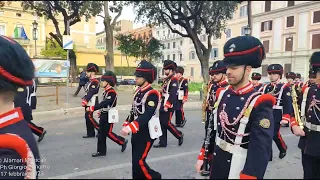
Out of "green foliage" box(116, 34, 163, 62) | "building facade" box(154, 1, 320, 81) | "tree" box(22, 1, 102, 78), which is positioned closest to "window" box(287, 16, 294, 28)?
"building facade" box(154, 1, 320, 81)

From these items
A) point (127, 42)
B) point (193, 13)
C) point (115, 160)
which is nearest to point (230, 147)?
point (115, 160)

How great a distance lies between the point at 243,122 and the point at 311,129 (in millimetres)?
1898

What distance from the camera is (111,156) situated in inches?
250

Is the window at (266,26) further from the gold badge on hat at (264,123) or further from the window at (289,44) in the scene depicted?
the gold badge on hat at (264,123)

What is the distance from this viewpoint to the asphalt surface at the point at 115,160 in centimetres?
525

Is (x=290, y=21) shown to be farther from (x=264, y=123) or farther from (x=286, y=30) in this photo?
(x=264, y=123)

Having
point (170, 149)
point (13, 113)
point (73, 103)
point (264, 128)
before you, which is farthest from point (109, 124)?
point (73, 103)

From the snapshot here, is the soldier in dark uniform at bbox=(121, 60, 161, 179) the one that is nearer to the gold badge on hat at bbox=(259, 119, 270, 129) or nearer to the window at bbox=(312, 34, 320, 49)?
the gold badge on hat at bbox=(259, 119, 270, 129)

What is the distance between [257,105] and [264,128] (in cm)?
23

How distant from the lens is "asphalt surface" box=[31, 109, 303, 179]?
17.2 ft

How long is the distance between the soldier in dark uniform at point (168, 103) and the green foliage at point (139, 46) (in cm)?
2371

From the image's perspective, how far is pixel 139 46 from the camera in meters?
32.5

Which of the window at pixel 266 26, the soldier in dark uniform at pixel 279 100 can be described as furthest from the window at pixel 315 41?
the soldier in dark uniform at pixel 279 100

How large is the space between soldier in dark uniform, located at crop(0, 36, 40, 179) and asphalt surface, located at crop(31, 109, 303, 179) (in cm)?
358
